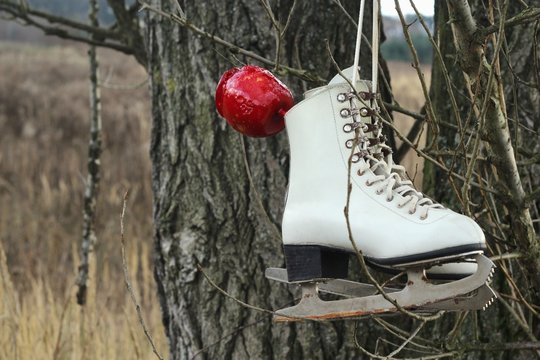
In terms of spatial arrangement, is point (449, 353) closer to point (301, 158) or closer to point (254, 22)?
point (301, 158)

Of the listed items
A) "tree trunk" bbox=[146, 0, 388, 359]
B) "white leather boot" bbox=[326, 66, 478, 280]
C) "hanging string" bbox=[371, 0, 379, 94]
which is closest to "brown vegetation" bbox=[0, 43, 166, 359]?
"tree trunk" bbox=[146, 0, 388, 359]

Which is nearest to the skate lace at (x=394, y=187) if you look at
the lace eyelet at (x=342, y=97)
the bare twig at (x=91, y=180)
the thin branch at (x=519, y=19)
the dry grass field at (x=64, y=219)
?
the lace eyelet at (x=342, y=97)

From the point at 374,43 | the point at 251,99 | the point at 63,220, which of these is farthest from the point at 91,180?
the point at 63,220

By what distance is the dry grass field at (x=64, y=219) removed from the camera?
10.7 ft

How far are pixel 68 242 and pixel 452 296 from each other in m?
5.78

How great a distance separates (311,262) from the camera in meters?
1.38

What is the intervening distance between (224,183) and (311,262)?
1.02 metres

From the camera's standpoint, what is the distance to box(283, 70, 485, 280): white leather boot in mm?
1286

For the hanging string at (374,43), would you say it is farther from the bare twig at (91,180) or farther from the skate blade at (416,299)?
the bare twig at (91,180)

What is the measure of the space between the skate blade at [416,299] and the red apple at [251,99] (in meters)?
0.30

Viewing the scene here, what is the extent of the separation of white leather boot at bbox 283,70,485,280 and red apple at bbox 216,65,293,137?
39 millimetres

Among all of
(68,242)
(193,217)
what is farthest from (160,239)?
(68,242)

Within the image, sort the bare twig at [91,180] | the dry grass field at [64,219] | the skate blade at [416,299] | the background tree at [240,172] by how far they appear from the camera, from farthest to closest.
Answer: the bare twig at [91,180] → the dry grass field at [64,219] → the background tree at [240,172] → the skate blade at [416,299]

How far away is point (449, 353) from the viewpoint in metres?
1.63
